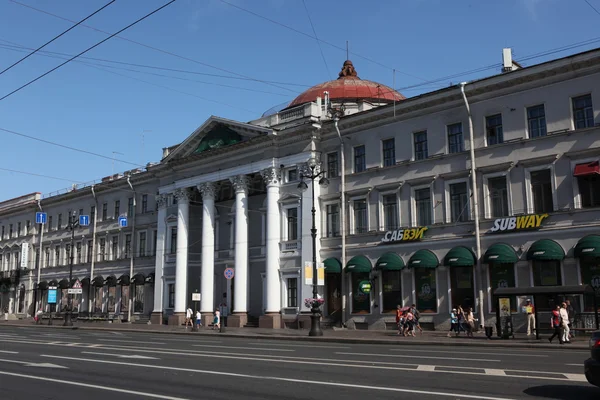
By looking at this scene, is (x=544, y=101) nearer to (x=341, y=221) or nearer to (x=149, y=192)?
(x=341, y=221)

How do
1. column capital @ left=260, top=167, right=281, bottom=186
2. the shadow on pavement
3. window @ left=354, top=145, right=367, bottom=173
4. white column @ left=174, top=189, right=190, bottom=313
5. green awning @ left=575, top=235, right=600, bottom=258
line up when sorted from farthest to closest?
white column @ left=174, top=189, right=190, bottom=313 → column capital @ left=260, top=167, right=281, bottom=186 → window @ left=354, top=145, right=367, bottom=173 → green awning @ left=575, top=235, right=600, bottom=258 → the shadow on pavement

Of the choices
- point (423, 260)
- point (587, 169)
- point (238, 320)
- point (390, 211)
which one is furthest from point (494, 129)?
point (238, 320)

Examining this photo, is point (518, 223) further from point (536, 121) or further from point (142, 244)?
point (142, 244)

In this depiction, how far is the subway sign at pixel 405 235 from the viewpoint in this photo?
113 ft

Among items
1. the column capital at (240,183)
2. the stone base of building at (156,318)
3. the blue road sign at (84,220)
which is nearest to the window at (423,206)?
the column capital at (240,183)

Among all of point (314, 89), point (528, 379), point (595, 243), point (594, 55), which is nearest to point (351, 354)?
point (528, 379)

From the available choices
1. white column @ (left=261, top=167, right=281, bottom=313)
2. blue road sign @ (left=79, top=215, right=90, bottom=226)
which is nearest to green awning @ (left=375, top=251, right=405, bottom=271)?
white column @ (left=261, top=167, right=281, bottom=313)

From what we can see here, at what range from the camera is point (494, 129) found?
32625 mm

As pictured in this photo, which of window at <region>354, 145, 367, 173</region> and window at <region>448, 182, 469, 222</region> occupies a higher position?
window at <region>354, 145, 367, 173</region>

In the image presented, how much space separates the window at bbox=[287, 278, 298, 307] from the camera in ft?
134

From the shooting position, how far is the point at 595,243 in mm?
27656

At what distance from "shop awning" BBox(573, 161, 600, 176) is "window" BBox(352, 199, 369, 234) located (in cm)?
1261

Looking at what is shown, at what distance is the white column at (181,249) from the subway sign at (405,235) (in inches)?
704

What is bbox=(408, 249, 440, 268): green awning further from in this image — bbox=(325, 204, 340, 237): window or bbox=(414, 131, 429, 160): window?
bbox=(325, 204, 340, 237): window
